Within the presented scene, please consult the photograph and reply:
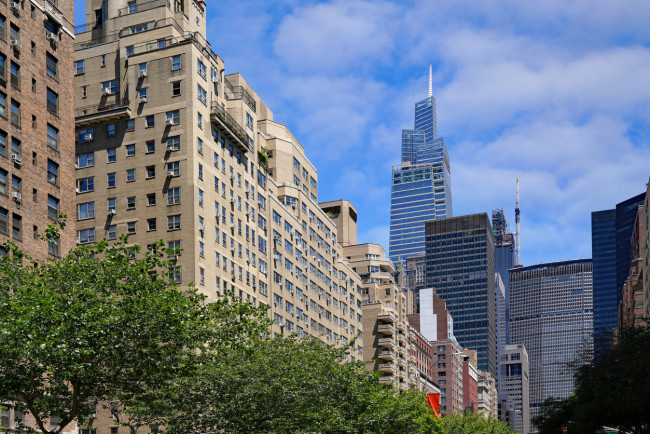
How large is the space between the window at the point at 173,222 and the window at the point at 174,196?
56.4 inches

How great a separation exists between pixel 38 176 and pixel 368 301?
11168cm

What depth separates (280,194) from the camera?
123938 mm

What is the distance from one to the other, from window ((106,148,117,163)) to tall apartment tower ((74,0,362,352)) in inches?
4.2

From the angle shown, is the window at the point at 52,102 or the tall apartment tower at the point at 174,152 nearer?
the window at the point at 52,102

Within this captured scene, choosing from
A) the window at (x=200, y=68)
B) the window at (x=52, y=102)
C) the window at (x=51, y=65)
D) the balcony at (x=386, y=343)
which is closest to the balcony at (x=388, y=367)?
the balcony at (x=386, y=343)

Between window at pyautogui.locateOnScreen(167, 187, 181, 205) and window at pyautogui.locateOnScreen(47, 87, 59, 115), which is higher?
window at pyautogui.locateOnScreen(47, 87, 59, 115)

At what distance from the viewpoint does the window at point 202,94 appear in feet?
315

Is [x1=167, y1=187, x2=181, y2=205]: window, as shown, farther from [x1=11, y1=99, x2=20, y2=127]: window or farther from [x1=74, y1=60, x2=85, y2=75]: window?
[x1=11, y1=99, x2=20, y2=127]: window

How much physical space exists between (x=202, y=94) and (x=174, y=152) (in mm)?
7563

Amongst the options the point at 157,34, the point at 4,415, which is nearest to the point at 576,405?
the point at 4,415

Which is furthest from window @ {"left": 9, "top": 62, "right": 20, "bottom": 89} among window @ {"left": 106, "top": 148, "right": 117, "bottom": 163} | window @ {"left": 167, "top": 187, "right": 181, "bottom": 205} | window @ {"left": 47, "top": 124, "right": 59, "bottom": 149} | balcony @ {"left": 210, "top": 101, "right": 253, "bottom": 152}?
balcony @ {"left": 210, "top": 101, "right": 253, "bottom": 152}

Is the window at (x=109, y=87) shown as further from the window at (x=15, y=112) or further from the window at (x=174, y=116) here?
the window at (x=15, y=112)

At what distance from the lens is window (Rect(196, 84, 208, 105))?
9612 centimetres

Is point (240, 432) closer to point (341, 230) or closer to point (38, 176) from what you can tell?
point (38, 176)
